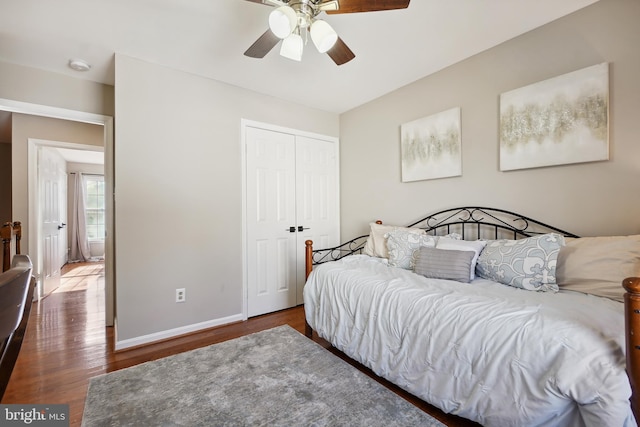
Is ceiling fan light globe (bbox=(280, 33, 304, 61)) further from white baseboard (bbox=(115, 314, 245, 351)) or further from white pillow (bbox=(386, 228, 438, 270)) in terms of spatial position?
white baseboard (bbox=(115, 314, 245, 351))

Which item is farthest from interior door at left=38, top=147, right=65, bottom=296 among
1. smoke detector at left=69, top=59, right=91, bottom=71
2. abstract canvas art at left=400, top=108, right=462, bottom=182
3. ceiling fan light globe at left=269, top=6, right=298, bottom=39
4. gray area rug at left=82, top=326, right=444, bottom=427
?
abstract canvas art at left=400, top=108, right=462, bottom=182

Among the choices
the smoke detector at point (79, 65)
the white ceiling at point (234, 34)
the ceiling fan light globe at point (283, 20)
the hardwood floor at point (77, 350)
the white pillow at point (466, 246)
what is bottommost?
the hardwood floor at point (77, 350)

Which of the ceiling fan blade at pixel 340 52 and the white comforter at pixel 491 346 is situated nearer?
the white comforter at pixel 491 346

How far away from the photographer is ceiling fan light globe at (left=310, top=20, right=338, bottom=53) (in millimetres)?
1603

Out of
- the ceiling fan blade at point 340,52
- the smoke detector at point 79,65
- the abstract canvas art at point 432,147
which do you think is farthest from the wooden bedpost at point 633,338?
the smoke detector at point 79,65

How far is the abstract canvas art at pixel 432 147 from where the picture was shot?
2.55m

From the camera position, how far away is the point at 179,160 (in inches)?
103

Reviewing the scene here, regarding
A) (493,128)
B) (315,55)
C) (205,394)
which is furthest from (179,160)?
(493,128)

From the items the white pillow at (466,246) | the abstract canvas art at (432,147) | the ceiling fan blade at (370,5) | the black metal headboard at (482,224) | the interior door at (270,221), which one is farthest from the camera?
the interior door at (270,221)

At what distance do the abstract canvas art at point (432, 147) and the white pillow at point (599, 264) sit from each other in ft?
3.47

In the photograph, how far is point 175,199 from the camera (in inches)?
102

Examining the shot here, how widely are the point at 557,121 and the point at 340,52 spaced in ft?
5.11

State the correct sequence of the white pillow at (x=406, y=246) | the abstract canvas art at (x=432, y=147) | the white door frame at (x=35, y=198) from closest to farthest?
the white pillow at (x=406, y=246)
the abstract canvas art at (x=432, y=147)
the white door frame at (x=35, y=198)

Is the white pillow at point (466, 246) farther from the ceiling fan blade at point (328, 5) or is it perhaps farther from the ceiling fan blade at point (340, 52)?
the ceiling fan blade at point (328, 5)
